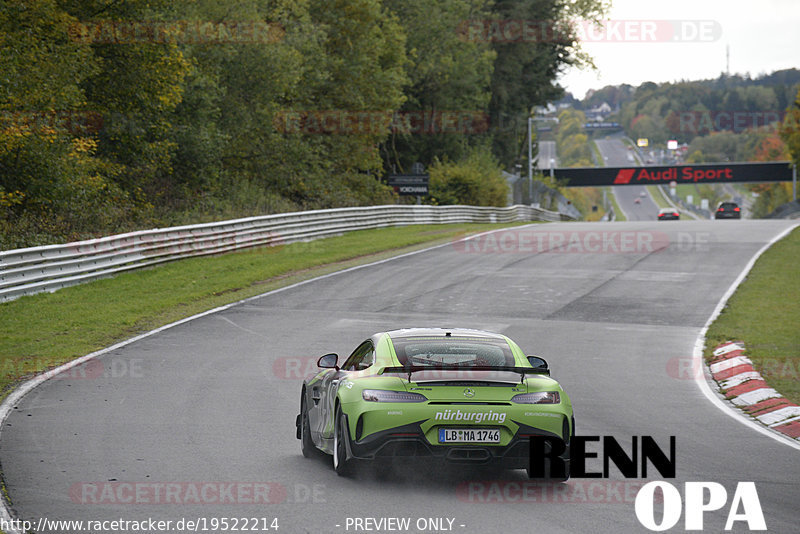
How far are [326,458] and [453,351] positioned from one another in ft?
4.90

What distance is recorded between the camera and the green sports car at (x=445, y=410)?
750 cm

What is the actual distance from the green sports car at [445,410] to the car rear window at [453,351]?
0.5 inches

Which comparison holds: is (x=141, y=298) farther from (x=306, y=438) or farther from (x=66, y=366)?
(x=306, y=438)

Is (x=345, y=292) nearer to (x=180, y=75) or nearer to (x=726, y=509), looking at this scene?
(x=180, y=75)

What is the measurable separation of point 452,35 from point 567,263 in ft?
138

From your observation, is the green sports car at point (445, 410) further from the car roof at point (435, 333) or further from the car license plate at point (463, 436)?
the car roof at point (435, 333)

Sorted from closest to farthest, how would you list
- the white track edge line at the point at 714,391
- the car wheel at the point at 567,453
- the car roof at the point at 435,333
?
the car wheel at the point at 567,453
the car roof at the point at 435,333
the white track edge line at the point at 714,391

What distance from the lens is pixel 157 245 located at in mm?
26078

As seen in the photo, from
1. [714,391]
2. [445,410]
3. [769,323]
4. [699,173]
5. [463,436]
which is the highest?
[445,410]

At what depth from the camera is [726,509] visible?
7062 millimetres

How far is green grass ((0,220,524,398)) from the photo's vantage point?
15.8 metres

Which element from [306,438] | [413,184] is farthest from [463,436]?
[413,184]

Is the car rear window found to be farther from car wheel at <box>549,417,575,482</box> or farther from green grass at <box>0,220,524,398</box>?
green grass at <box>0,220,524,398</box>

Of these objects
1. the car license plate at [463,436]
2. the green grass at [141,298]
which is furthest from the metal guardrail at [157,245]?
the car license plate at [463,436]
